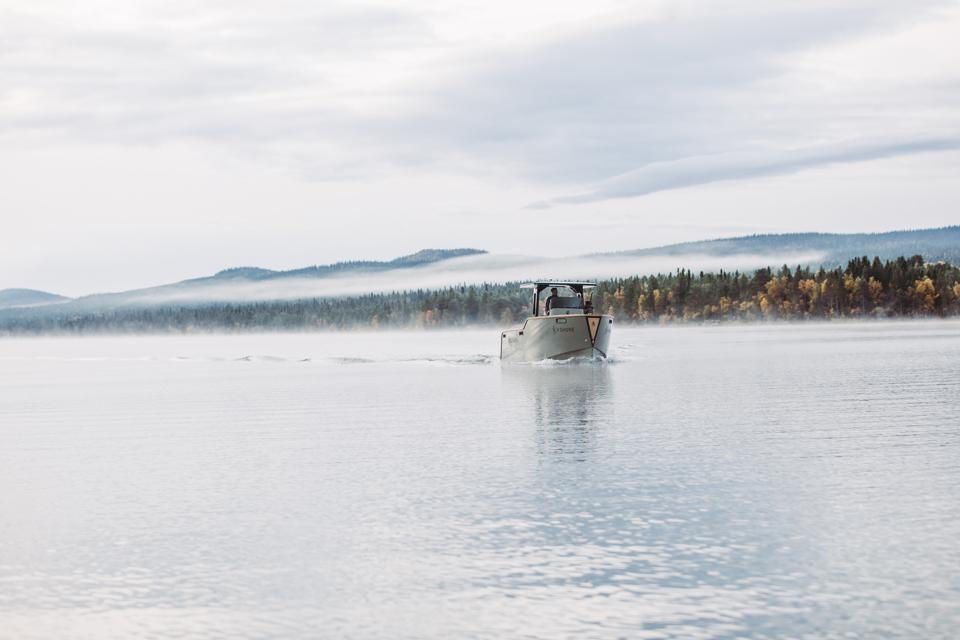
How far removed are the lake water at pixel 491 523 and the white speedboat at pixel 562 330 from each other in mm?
37019

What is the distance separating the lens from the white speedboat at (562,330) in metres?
76.9

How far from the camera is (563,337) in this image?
7781 cm

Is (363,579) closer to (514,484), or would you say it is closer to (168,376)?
(514,484)

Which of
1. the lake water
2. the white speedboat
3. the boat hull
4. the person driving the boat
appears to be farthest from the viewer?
the person driving the boat

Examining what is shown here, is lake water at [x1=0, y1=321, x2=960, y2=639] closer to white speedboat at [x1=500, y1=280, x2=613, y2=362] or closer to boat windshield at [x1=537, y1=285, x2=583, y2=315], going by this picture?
white speedboat at [x1=500, y1=280, x2=613, y2=362]

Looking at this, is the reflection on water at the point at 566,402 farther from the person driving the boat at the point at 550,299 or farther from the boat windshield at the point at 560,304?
the person driving the boat at the point at 550,299

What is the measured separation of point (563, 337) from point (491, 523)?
59901 millimetres

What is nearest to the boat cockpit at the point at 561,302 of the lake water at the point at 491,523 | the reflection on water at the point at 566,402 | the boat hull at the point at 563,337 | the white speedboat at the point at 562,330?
the white speedboat at the point at 562,330

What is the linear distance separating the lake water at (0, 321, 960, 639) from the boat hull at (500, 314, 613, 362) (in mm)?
36868

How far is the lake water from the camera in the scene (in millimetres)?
12875

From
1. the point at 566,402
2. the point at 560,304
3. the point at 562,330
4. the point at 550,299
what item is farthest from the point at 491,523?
the point at 550,299

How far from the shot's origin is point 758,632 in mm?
11961

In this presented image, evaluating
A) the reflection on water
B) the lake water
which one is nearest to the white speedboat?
the reflection on water

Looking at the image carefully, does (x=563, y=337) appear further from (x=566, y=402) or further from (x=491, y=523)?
(x=491, y=523)
